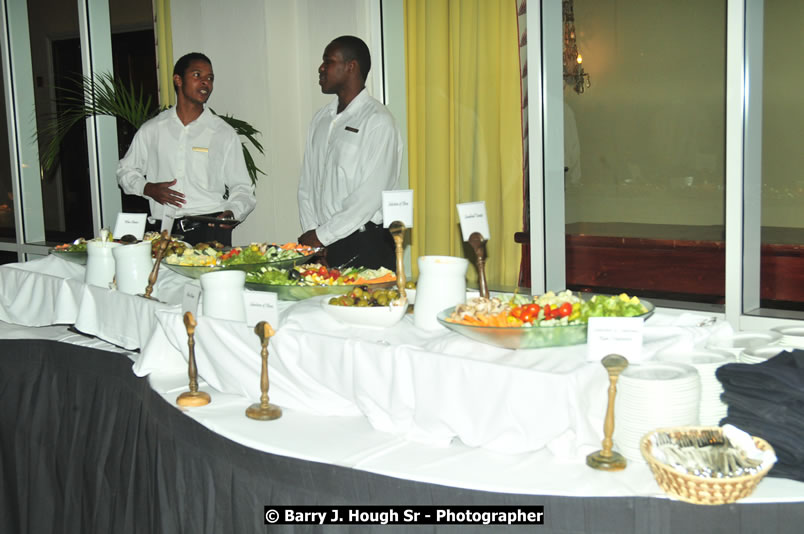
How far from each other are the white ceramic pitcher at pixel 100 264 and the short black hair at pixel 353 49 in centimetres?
101

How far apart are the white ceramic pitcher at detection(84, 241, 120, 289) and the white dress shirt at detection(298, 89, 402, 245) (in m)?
0.69

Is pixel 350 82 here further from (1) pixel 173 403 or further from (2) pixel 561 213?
(1) pixel 173 403

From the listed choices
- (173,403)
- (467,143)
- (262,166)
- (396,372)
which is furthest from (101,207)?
(396,372)

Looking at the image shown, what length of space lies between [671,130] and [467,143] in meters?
2.48

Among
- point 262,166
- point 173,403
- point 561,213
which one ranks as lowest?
point 173,403

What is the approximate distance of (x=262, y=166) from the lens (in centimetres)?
430

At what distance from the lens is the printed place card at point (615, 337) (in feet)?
4.17

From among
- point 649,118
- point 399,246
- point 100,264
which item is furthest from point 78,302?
point 649,118

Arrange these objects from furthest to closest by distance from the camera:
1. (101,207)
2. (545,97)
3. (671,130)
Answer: (671,130) < (101,207) < (545,97)

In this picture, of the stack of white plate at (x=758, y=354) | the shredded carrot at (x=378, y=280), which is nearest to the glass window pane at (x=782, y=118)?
the shredded carrot at (x=378, y=280)

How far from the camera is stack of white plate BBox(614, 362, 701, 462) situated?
1.17 m

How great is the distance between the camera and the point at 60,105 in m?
6.68

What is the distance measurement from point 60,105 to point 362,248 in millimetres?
4974

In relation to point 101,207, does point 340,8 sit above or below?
above
